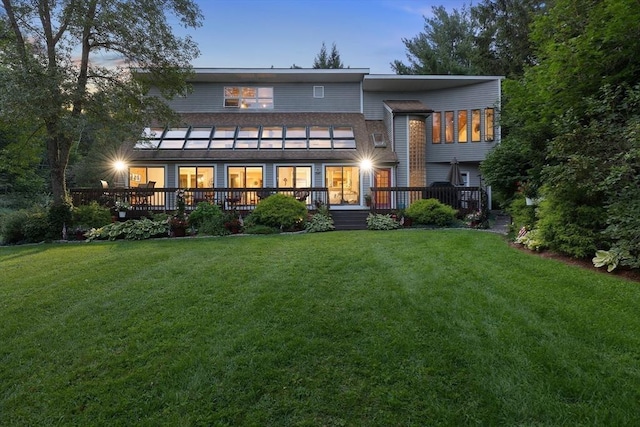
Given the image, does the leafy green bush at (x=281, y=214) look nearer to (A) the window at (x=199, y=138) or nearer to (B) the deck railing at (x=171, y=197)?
(B) the deck railing at (x=171, y=197)

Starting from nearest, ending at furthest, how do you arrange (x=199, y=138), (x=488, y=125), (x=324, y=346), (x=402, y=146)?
(x=324, y=346) < (x=402, y=146) < (x=199, y=138) < (x=488, y=125)

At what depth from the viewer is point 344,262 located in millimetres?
5867

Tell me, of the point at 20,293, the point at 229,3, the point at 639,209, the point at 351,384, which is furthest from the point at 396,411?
the point at 229,3

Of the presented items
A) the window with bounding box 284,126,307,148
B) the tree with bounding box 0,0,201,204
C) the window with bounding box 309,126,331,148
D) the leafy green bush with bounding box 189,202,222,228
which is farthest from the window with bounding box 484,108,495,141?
the tree with bounding box 0,0,201,204

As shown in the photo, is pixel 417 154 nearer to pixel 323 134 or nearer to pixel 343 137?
pixel 343 137

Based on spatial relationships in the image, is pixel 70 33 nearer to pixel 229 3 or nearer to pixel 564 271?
pixel 229 3

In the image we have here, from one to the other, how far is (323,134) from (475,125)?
7.17m

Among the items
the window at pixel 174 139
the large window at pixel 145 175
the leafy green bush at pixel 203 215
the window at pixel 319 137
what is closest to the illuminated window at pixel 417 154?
the window at pixel 319 137

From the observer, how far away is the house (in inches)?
584

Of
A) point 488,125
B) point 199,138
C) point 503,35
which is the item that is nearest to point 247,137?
point 199,138

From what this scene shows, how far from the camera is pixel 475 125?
16031 millimetres

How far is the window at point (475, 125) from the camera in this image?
16.0 m

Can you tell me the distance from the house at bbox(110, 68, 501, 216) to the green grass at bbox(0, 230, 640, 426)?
871 centimetres

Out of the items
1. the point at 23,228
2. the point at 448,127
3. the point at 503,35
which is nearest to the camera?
the point at 23,228
